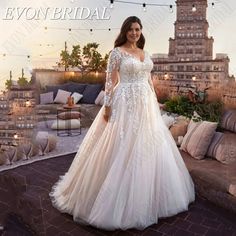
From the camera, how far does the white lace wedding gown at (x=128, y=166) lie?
2.41 meters

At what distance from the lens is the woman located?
242cm

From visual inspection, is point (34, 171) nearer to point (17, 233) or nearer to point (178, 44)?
point (17, 233)

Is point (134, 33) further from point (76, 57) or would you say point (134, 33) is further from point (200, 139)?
point (76, 57)

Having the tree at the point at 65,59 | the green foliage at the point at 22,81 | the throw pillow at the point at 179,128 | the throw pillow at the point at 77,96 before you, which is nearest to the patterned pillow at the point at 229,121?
the throw pillow at the point at 179,128

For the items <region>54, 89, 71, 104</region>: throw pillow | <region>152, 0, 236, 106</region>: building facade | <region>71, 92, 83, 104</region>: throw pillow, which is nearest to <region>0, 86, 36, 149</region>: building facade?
<region>54, 89, 71, 104</region>: throw pillow

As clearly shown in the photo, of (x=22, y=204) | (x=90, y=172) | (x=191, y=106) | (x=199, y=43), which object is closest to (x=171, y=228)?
(x=90, y=172)

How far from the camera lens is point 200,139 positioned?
11.2ft

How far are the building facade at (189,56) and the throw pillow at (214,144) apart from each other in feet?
13.1

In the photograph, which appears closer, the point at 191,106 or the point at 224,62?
the point at 191,106

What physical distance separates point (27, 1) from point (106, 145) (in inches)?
233

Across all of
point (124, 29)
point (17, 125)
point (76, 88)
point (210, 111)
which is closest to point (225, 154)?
point (210, 111)

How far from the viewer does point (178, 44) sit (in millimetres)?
11789

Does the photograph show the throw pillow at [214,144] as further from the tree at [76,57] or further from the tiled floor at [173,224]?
the tree at [76,57]

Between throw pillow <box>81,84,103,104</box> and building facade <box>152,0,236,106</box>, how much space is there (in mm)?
1724
